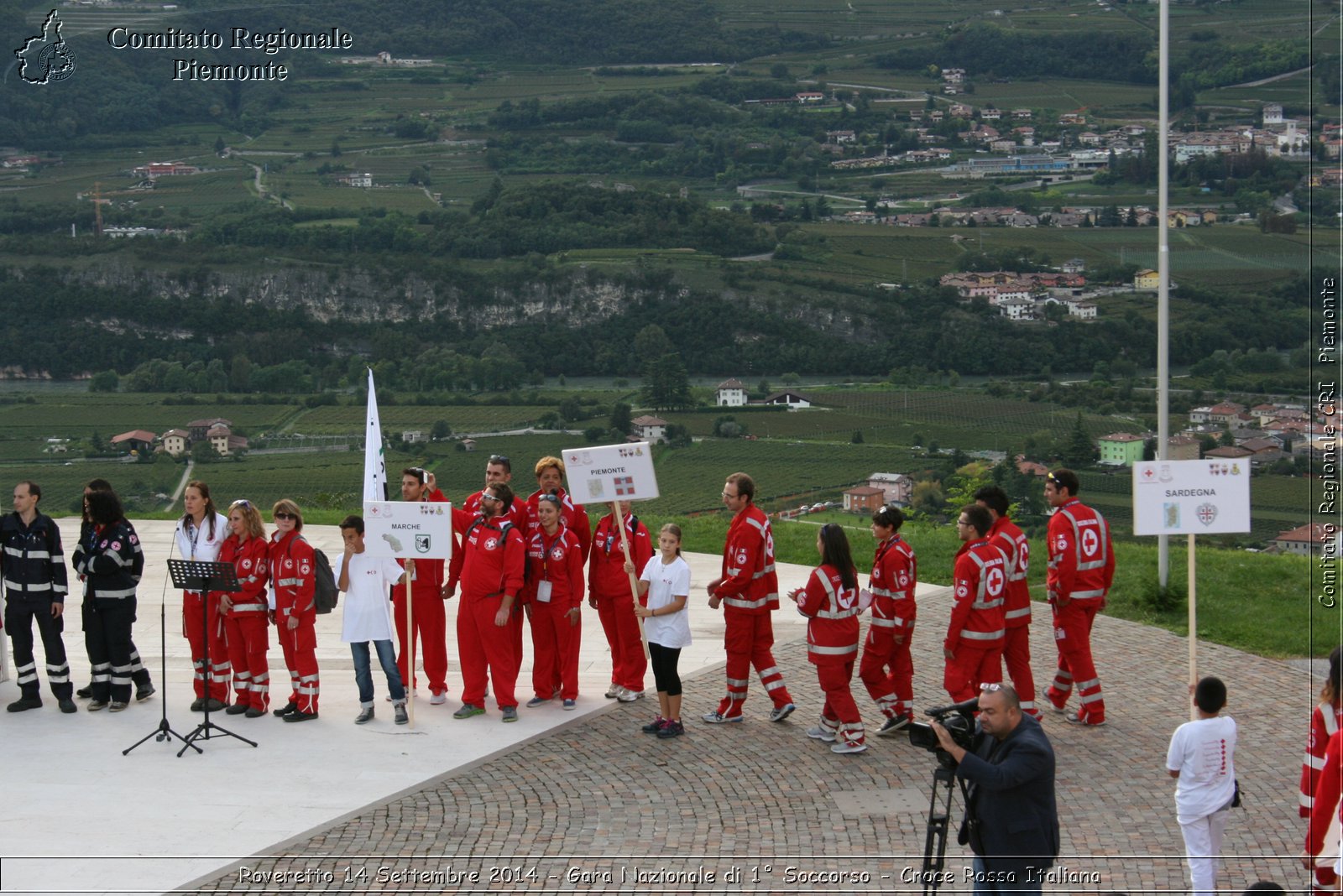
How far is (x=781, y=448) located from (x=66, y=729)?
3183 cm

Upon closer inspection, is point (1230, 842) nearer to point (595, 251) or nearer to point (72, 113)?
point (595, 251)

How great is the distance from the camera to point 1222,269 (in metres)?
41.9

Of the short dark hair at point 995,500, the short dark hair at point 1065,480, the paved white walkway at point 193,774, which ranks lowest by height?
the paved white walkway at point 193,774

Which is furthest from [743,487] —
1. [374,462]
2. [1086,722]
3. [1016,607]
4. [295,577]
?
[374,462]

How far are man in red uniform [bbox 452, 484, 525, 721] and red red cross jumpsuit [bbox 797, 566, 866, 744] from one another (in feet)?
7.40

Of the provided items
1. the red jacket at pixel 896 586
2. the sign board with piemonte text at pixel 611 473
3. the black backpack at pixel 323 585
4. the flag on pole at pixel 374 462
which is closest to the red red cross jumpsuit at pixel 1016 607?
the red jacket at pixel 896 586

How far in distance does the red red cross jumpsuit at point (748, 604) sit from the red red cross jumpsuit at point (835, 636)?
1.61 feet

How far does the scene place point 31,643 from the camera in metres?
10.9

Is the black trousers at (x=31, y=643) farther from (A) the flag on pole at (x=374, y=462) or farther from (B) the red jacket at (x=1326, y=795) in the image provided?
(B) the red jacket at (x=1326, y=795)

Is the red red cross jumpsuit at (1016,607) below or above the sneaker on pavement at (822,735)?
above

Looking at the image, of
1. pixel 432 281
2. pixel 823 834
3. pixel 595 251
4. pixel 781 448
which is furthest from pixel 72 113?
pixel 823 834

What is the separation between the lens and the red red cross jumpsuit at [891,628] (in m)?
9.81

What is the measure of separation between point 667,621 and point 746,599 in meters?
0.61

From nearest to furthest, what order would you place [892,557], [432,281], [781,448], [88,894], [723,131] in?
[88,894] < [892,557] < [781,448] < [432,281] < [723,131]
